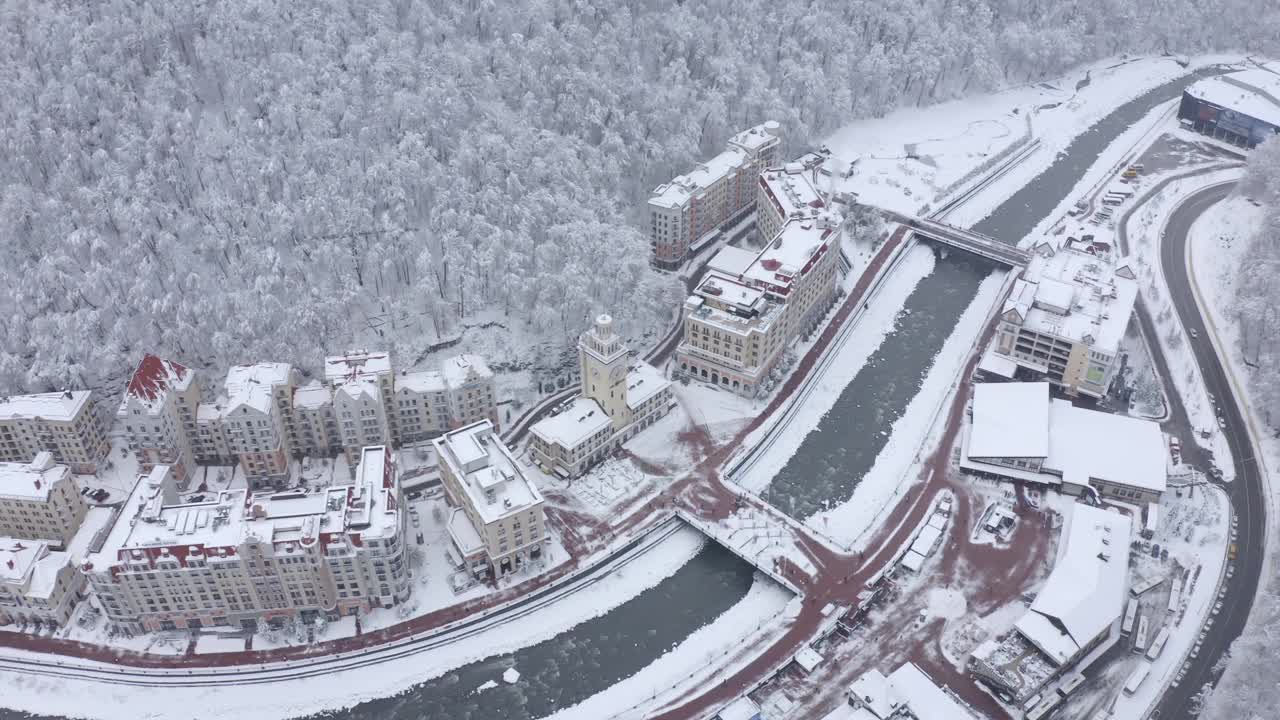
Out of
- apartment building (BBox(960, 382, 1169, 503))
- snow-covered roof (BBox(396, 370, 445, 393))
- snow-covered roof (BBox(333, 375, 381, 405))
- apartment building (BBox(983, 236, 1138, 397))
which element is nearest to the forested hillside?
snow-covered roof (BBox(396, 370, 445, 393))

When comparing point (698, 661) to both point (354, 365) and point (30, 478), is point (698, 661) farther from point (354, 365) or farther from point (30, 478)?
point (30, 478)

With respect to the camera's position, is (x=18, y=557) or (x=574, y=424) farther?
(x=574, y=424)

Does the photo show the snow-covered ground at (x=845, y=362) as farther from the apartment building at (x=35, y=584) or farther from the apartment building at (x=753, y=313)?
the apartment building at (x=35, y=584)

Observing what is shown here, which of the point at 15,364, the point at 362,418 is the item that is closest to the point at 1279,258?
the point at 362,418

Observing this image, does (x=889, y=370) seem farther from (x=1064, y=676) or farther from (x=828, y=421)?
(x=1064, y=676)

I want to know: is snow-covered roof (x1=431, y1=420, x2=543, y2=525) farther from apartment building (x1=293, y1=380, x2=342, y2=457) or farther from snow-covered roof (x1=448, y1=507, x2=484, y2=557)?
apartment building (x1=293, y1=380, x2=342, y2=457)

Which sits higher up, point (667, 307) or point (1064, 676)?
point (667, 307)

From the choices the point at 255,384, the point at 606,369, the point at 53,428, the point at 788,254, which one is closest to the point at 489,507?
the point at 606,369
